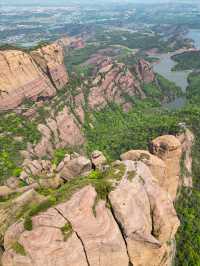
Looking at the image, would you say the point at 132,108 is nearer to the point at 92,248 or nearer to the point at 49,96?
the point at 49,96

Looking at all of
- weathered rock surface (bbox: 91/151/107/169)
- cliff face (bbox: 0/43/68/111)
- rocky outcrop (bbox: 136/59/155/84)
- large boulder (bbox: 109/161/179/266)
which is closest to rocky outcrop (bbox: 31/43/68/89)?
cliff face (bbox: 0/43/68/111)

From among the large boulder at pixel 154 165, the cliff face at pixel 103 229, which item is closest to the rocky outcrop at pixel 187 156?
the large boulder at pixel 154 165

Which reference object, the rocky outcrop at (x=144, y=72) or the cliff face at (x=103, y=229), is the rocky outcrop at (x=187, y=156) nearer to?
the cliff face at (x=103, y=229)

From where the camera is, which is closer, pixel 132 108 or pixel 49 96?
pixel 49 96

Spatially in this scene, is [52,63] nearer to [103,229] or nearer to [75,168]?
[75,168]

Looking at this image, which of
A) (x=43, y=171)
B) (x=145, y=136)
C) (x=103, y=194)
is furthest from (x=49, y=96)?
(x=103, y=194)

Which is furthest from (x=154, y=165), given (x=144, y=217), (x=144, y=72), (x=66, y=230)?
(x=144, y=72)

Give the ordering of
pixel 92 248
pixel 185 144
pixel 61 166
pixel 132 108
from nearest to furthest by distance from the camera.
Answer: pixel 92 248 < pixel 61 166 < pixel 185 144 < pixel 132 108
